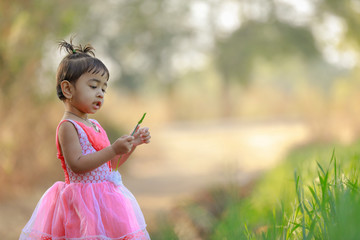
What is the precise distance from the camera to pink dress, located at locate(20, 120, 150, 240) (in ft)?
5.35

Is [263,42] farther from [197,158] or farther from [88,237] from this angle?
[88,237]

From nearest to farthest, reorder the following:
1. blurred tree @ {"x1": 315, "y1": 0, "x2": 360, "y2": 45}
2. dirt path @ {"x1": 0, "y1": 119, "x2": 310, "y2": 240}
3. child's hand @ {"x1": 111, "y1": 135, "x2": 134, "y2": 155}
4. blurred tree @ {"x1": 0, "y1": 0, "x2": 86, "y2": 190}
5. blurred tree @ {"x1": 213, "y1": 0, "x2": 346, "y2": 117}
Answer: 1. child's hand @ {"x1": 111, "y1": 135, "x2": 134, "y2": 155}
2. blurred tree @ {"x1": 0, "y1": 0, "x2": 86, "y2": 190}
3. dirt path @ {"x1": 0, "y1": 119, "x2": 310, "y2": 240}
4. blurred tree @ {"x1": 315, "y1": 0, "x2": 360, "y2": 45}
5. blurred tree @ {"x1": 213, "y1": 0, "x2": 346, "y2": 117}

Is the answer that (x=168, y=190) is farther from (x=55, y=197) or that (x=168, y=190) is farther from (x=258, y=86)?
(x=258, y=86)

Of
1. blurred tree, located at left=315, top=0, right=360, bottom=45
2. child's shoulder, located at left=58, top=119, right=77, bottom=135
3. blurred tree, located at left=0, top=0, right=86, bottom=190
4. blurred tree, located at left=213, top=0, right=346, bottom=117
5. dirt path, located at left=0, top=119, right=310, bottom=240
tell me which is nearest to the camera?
child's shoulder, located at left=58, top=119, right=77, bottom=135

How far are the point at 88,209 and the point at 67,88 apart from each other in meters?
0.43

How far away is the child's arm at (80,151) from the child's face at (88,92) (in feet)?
0.28

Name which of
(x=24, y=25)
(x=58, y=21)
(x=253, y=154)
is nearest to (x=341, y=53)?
(x=253, y=154)

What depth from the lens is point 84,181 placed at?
170 cm

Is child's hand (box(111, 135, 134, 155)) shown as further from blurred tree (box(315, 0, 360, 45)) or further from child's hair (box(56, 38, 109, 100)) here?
blurred tree (box(315, 0, 360, 45))

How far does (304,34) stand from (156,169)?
942 centimetres

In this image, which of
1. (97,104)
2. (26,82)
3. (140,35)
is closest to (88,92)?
(97,104)

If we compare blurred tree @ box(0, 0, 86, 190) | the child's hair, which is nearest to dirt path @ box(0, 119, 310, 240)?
blurred tree @ box(0, 0, 86, 190)

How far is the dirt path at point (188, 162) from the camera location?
19.1 feet

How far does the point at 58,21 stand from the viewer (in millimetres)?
5566
